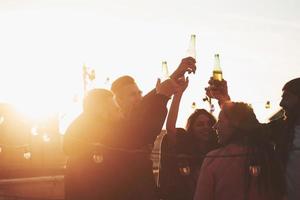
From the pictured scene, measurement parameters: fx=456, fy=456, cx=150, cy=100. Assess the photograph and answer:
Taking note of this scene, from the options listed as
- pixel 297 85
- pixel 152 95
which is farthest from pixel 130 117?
pixel 297 85

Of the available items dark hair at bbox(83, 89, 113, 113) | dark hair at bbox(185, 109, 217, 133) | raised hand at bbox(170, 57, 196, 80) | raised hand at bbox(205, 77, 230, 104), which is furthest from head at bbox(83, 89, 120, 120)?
raised hand at bbox(205, 77, 230, 104)

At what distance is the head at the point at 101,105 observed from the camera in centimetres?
404

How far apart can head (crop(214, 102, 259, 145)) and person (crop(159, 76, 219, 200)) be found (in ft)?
2.75

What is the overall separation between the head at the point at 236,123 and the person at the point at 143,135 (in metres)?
0.51

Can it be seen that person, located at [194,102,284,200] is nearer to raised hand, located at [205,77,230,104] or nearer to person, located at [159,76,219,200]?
person, located at [159,76,219,200]

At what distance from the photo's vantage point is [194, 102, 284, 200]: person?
3.41m

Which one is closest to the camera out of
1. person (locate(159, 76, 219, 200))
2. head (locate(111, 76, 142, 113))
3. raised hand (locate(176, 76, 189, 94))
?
raised hand (locate(176, 76, 189, 94))

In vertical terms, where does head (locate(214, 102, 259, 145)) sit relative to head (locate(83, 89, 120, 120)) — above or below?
below

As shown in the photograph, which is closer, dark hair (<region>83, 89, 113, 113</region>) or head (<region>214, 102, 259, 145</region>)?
head (<region>214, 102, 259, 145</region>)

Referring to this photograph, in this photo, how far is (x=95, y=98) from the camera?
4070mm

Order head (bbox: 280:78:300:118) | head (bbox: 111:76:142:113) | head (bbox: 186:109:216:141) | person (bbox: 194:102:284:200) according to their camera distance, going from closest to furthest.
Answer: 1. person (bbox: 194:102:284:200)
2. head (bbox: 280:78:300:118)
3. head (bbox: 111:76:142:113)
4. head (bbox: 186:109:216:141)

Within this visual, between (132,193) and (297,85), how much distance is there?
6.26ft

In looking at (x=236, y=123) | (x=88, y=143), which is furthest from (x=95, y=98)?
(x=236, y=123)

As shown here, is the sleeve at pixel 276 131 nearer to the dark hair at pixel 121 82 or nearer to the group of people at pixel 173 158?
the group of people at pixel 173 158
